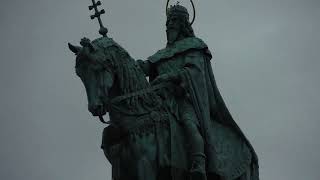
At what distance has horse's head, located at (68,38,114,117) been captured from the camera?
1673 centimetres

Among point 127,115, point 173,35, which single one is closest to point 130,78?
point 127,115

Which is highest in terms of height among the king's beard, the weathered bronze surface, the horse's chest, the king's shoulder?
the king's beard

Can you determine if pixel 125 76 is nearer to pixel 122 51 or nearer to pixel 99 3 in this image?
pixel 122 51

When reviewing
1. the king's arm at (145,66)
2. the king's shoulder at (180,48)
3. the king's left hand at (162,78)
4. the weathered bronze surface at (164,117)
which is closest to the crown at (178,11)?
the king's shoulder at (180,48)

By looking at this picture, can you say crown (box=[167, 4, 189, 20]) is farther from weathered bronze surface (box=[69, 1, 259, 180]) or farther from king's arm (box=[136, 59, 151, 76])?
king's arm (box=[136, 59, 151, 76])

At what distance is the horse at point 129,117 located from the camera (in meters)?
16.8

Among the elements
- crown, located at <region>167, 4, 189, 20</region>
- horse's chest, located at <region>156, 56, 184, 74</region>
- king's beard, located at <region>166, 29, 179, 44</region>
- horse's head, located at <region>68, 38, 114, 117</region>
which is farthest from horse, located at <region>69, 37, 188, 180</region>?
crown, located at <region>167, 4, 189, 20</region>

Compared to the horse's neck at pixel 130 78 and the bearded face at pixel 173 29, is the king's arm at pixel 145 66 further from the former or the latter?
the horse's neck at pixel 130 78

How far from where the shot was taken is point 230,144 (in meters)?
18.2

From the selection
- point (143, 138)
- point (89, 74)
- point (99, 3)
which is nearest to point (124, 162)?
point (143, 138)

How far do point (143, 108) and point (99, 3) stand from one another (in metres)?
2.51

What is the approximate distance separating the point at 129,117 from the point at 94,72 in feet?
3.42

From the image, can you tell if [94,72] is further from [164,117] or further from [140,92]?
[164,117]

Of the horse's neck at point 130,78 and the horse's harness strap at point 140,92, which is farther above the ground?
the horse's neck at point 130,78
